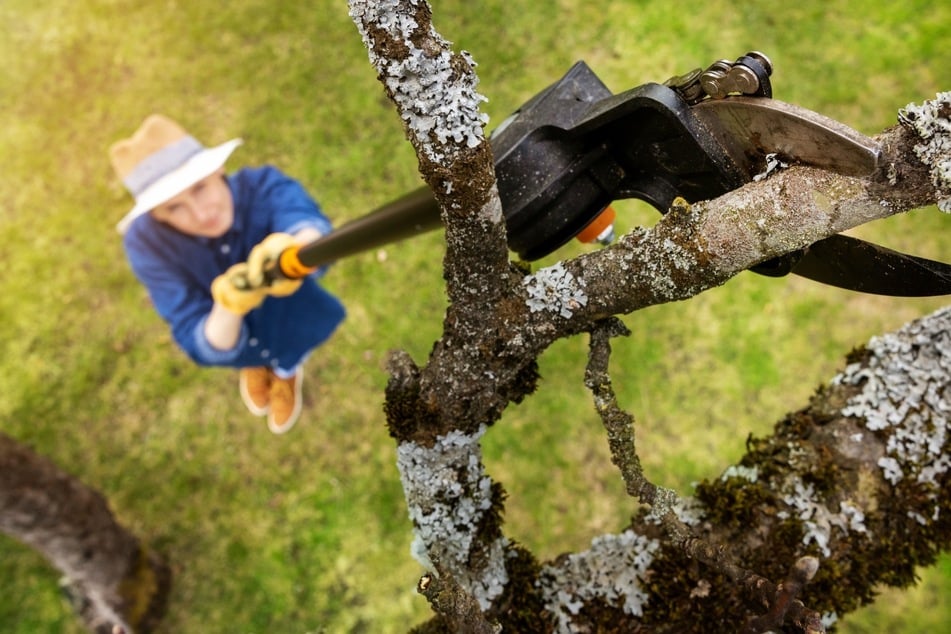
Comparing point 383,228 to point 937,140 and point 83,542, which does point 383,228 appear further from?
point 83,542

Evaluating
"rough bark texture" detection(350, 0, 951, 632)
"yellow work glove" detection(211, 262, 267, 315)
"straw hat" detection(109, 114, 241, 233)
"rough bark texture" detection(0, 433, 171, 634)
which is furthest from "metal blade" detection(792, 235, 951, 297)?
"rough bark texture" detection(0, 433, 171, 634)

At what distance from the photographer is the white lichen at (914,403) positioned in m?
A: 1.23

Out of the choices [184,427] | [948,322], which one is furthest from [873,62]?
[184,427]

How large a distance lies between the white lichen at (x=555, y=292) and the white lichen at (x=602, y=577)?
0.53m

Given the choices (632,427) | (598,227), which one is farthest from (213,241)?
(632,427)

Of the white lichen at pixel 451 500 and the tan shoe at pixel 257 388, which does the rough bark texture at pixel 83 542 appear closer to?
the tan shoe at pixel 257 388

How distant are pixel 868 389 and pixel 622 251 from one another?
0.69m

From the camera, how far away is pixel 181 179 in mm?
2340

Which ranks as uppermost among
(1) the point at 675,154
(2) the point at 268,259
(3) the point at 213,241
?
(3) the point at 213,241

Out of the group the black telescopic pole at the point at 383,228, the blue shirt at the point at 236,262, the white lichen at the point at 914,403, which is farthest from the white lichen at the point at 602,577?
the blue shirt at the point at 236,262

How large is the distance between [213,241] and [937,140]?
247 centimetres

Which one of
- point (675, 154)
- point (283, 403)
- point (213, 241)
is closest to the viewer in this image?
point (675, 154)

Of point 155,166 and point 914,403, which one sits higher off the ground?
point 155,166

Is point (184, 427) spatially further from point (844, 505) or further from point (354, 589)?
point (844, 505)
